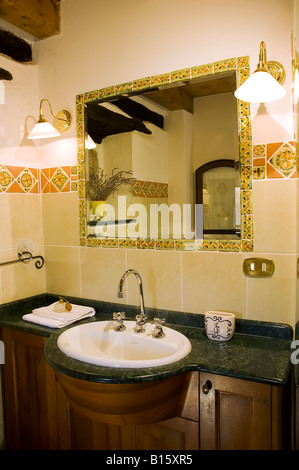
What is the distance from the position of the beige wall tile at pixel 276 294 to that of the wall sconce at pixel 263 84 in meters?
0.62

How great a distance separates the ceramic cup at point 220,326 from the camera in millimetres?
1339

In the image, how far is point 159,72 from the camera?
159 centimetres

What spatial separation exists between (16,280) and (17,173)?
61cm

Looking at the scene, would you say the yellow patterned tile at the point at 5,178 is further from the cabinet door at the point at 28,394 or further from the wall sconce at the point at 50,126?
the cabinet door at the point at 28,394

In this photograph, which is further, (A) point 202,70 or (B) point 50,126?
(B) point 50,126

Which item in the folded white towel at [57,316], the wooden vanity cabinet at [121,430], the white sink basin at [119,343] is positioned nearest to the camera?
the wooden vanity cabinet at [121,430]

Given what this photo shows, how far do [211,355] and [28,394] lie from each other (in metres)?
1.01

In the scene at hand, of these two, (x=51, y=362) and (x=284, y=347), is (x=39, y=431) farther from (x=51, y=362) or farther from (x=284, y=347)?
(x=284, y=347)

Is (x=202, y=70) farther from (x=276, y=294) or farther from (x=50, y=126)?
(x=276, y=294)

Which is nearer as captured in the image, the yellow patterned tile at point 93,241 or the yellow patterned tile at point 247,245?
the yellow patterned tile at point 247,245

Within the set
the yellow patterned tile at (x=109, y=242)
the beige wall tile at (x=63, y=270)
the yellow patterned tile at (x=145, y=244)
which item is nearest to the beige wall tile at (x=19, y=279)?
the beige wall tile at (x=63, y=270)

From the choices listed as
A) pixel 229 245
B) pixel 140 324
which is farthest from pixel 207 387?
pixel 229 245

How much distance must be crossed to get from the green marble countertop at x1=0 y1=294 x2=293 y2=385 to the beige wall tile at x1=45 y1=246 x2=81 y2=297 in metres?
0.33

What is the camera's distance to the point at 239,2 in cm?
138
